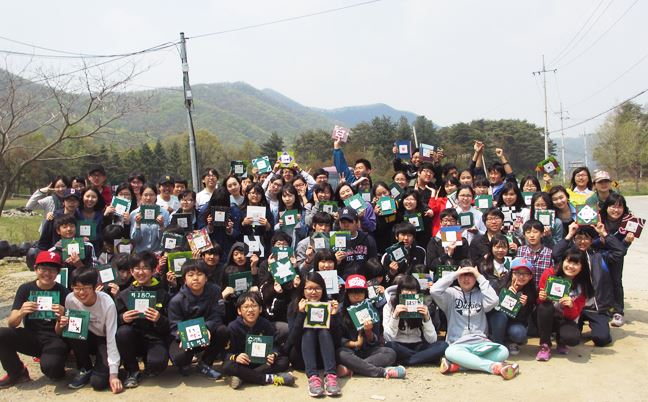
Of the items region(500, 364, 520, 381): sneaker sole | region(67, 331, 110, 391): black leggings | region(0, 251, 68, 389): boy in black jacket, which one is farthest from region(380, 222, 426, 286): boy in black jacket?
region(0, 251, 68, 389): boy in black jacket

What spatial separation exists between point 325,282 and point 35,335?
2843mm

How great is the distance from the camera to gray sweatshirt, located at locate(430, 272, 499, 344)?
5.02 meters

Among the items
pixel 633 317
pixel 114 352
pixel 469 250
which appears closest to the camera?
pixel 114 352

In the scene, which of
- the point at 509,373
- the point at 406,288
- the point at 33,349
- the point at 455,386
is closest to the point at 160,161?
the point at 33,349

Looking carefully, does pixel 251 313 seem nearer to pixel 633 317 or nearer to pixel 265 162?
pixel 265 162

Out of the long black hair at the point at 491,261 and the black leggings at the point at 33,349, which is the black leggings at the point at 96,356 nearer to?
the black leggings at the point at 33,349

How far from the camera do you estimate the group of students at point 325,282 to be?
4637 millimetres

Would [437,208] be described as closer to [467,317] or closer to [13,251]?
[467,317]

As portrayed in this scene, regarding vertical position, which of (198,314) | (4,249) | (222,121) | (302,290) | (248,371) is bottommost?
(248,371)

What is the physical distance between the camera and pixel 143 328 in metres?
4.79

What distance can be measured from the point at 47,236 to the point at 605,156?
4728 cm

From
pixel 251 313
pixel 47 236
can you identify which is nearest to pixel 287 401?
pixel 251 313

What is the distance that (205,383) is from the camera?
15.3 feet

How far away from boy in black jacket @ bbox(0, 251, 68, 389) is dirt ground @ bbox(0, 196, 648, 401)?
0.18 metres
